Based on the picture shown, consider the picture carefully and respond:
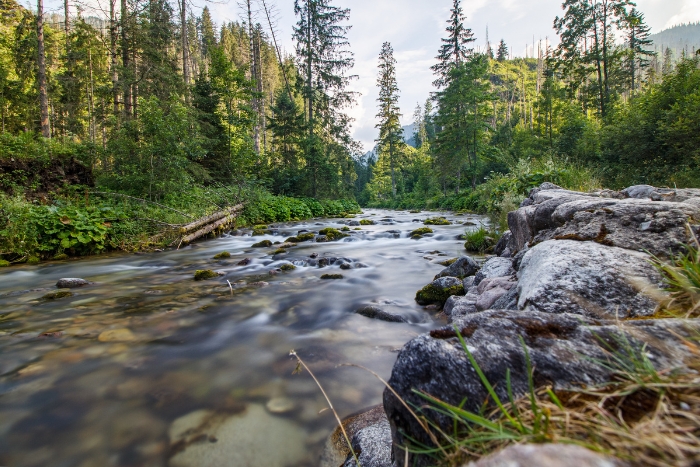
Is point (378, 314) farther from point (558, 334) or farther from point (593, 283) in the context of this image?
point (558, 334)

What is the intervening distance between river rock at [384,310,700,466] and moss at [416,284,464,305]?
3040mm

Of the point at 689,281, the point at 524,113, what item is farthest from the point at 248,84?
the point at 524,113

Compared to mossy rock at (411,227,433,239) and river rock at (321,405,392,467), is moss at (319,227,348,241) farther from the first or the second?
river rock at (321,405,392,467)

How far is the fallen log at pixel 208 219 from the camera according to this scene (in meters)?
9.57

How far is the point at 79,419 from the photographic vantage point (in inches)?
87.5

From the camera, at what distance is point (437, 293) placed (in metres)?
4.35

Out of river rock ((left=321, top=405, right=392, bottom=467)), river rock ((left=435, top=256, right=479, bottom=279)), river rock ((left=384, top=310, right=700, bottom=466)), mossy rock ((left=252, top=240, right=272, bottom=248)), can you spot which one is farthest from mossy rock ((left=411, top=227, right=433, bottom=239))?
river rock ((left=384, top=310, right=700, bottom=466))

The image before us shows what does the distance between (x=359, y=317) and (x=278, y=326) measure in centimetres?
100

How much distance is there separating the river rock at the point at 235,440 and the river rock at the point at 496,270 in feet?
8.94

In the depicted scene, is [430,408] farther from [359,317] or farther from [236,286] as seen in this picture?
[236,286]

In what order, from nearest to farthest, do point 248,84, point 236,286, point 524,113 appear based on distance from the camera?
point 236,286 < point 248,84 < point 524,113

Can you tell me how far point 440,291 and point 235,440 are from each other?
10.1 feet

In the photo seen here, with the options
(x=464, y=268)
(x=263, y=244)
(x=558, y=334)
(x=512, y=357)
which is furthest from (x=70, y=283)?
(x=558, y=334)

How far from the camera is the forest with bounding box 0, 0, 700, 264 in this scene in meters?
9.22
